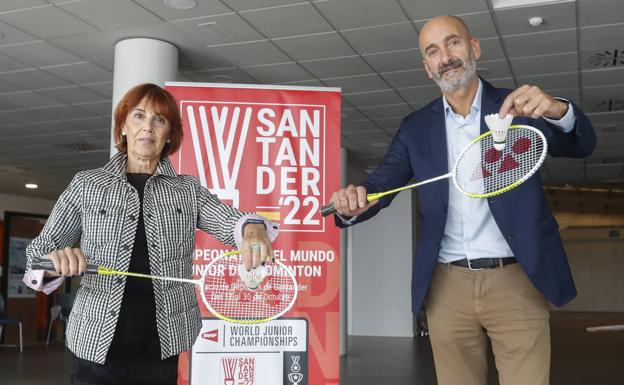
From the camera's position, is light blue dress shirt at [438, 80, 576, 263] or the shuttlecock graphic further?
light blue dress shirt at [438, 80, 576, 263]

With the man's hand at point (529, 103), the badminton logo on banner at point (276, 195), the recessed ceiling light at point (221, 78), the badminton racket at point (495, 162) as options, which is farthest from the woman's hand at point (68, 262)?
the recessed ceiling light at point (221, 78)

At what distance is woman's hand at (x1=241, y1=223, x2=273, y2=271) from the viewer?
5.76 feet

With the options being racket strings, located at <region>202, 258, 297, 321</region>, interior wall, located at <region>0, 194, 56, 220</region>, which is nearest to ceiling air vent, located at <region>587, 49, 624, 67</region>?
racket strings, located at <region>202, 258, 297, 321</region>

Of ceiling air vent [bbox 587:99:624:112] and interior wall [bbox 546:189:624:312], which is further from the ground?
ceiling air vent [bbox 587:99:624:112]

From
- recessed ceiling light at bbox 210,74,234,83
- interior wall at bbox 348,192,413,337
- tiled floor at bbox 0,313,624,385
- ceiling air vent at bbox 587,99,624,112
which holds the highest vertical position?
ceiling air vent at bbox 587,99,624,112

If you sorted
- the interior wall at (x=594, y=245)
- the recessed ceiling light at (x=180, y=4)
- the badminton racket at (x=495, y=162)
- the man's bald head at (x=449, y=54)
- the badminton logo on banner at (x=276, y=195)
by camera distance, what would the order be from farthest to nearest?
the interior wall at (x=594, y=245), the recessed ceiling light at (x=180, y=4), the badminton logo on banner at (x=276, y=195), the man's bald head at (x=449, y=54), the badminton racket at (x=495, y=162)

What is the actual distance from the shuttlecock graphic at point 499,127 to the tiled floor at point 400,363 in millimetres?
5276

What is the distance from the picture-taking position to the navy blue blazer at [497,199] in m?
1.85

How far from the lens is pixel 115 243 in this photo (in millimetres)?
1771

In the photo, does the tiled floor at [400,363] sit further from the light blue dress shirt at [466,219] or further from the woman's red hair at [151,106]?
the woman's red hair at [151,106]

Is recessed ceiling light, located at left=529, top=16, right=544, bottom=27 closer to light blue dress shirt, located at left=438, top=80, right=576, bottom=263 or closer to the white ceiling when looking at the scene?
the white ceiling

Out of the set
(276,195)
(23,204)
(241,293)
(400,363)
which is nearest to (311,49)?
(276,195)

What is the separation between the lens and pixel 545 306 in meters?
1.93

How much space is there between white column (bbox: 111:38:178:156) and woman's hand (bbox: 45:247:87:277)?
15.0ft
